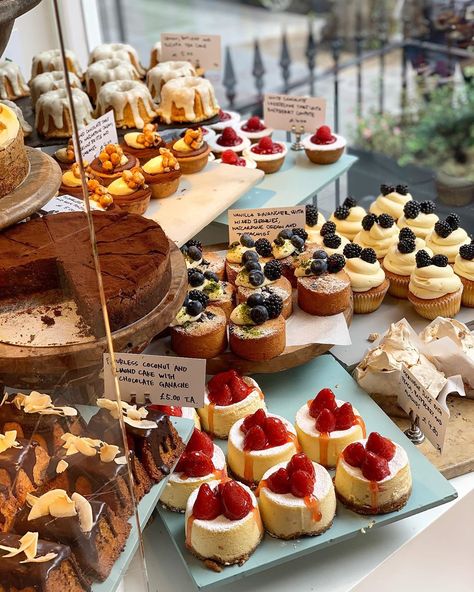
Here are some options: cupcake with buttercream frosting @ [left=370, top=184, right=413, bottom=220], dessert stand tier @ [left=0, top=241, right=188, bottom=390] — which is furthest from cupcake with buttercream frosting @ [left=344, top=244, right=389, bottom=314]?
dessert stand tier @ [left=0, top=241, right=188, bottom=390]

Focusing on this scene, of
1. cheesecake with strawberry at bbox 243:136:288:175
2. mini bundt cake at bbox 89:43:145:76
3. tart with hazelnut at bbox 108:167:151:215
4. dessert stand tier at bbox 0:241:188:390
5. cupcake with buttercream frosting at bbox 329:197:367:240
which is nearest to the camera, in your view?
dessert stand tier at bbox 0:241:188:390

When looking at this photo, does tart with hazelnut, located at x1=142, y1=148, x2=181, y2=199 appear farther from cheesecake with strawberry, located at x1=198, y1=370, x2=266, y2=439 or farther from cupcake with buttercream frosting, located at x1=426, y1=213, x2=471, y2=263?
cupcake with buttercream frosting, located at x1=426, y1=213, x2=471, y2=263

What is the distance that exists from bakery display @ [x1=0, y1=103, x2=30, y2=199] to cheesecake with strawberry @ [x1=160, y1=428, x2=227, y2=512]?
2.15 feet

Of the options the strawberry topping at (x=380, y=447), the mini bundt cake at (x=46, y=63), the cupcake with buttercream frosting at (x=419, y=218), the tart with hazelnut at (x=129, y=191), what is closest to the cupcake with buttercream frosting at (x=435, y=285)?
the cupcake with buttercream frosting at (x=419, y=218)

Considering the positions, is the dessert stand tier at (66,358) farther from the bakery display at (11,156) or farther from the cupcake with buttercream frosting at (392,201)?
the cupcake with buttercream frosting at (392,201)

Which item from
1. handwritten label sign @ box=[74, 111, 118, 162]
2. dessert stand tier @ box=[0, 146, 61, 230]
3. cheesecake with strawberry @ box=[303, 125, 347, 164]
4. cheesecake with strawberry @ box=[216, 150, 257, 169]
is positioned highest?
dessert stand tier @ box=[0, 146, 61, 230]

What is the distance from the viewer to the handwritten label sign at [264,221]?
7.68ft

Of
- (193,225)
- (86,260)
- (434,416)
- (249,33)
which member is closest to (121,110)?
(193,225)

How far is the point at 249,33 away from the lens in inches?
253

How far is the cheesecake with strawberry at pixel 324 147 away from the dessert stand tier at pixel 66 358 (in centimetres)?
145

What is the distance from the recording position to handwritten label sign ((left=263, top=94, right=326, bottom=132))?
287 cm

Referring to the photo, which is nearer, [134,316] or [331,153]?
[134,316]

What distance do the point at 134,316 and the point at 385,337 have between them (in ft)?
2.59

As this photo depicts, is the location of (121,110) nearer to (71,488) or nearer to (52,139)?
(52,139)
